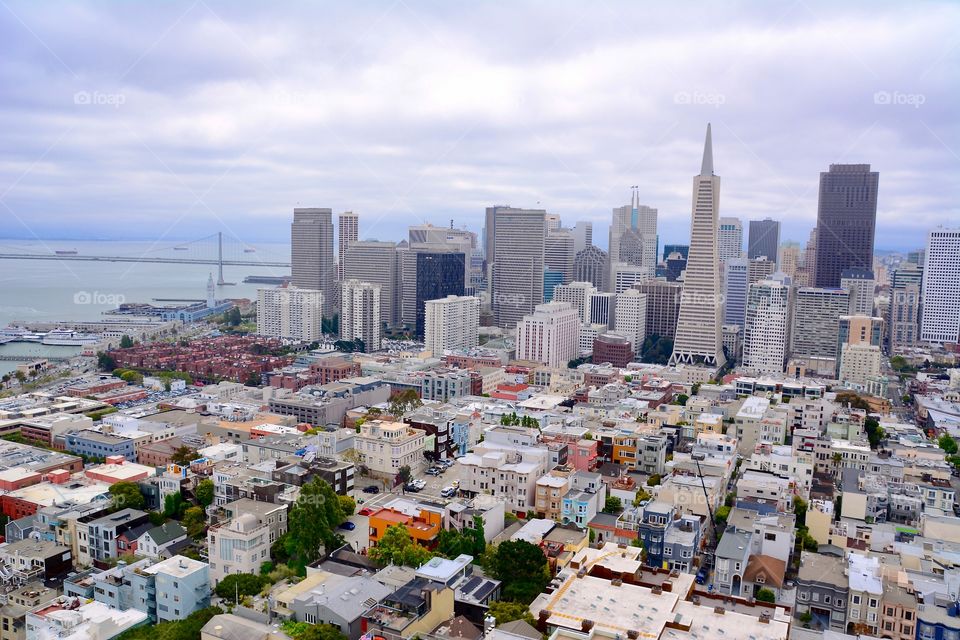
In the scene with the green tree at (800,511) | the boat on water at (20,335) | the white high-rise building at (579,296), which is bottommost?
the boat on water at (20,335)

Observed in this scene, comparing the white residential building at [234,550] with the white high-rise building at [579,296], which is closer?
the white residential building at [234,550]

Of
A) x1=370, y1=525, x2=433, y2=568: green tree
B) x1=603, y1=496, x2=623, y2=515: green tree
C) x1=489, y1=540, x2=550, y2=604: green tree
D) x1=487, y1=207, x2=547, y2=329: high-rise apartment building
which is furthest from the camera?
x1=487, y1=207, x2=547, y2=329: high-rise apartment building

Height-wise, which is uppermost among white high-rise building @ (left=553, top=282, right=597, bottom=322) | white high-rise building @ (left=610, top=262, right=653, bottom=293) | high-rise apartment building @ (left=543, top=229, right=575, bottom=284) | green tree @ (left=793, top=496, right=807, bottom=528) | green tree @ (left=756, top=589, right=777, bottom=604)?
high-rise apartment building @ (left=543, top=229, right=575, bottom=284)

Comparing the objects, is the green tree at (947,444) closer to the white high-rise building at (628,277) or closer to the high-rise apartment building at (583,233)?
the white high-rise building at (628,277)

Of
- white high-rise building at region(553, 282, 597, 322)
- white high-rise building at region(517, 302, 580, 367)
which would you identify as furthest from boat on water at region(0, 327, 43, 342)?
white high-rise building at region(553, 282, 597, 322)

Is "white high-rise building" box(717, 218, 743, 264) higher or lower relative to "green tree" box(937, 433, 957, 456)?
higher

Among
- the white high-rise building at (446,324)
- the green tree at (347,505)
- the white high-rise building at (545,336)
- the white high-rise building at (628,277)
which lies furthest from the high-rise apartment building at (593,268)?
the green tree at (347,505)

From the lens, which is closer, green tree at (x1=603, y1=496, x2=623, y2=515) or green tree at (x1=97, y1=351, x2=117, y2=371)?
green tree at (x1=603, y1=496, x2=623, y2=515)

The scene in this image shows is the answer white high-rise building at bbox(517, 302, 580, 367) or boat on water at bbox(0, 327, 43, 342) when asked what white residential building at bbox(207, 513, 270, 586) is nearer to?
white high-rise building at bbox(517, 302, 580, 367)
